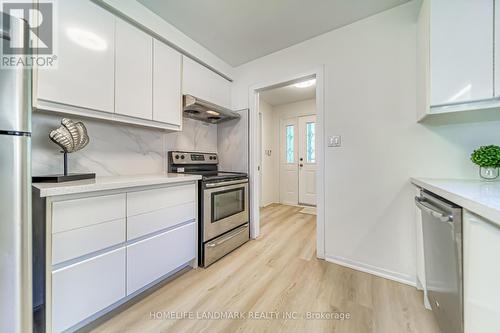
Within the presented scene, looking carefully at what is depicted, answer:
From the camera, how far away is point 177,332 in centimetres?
112

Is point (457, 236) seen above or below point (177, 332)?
above

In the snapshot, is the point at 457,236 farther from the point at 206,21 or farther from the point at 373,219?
the point at 206,21

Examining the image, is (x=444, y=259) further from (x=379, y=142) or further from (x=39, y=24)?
(x=39, y=24)

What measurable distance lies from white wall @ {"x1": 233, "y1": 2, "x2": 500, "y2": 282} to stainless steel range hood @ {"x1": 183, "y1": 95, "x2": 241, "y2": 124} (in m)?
1.12

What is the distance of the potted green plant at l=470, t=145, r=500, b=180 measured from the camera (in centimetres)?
121

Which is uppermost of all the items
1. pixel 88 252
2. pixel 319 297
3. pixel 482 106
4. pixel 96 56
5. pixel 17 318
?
pixel 96 56

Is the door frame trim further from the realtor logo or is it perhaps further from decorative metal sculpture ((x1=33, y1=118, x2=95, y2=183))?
the realtor logo

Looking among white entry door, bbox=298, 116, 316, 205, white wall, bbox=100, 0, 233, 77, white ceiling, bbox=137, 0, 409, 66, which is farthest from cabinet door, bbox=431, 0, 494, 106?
white entry door, bbox=298, 116, 316, 205

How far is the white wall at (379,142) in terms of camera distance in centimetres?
151

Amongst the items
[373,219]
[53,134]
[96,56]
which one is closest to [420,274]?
[373,219]

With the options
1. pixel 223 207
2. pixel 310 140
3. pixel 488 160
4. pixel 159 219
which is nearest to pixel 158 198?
pixel 159 219

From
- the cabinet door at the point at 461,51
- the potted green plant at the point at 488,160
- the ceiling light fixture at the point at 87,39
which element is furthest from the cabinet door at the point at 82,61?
the potted green plant at the point at 488,160

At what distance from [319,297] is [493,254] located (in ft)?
3.62

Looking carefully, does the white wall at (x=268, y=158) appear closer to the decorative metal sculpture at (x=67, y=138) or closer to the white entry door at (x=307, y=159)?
the white entry door at (x=307, y=159)
